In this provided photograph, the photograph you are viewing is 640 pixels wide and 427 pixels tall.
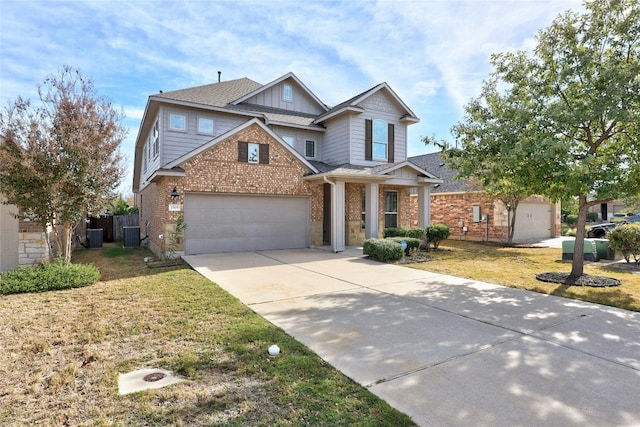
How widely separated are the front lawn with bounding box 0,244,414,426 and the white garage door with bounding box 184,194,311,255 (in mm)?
6015

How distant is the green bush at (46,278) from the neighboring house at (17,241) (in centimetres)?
172

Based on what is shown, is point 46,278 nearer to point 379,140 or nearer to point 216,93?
point 216,93

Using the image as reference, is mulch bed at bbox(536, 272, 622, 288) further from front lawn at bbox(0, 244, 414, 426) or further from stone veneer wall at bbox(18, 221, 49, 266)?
stone veneer wall at bbox(18, 221, 49, 266)

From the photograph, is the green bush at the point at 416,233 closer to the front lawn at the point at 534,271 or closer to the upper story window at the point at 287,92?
the front lawn at the point at 534,271

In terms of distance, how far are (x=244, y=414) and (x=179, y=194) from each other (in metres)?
10.1

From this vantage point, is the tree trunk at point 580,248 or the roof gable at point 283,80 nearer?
the tree trunk at point 580,248

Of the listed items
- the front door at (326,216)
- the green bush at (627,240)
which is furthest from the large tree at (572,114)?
the front door at (326,216)

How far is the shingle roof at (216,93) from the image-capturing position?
14148 mm

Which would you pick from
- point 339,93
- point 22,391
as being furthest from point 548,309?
point 339,93

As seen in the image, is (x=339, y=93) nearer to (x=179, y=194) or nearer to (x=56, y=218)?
(x=179, y=194)

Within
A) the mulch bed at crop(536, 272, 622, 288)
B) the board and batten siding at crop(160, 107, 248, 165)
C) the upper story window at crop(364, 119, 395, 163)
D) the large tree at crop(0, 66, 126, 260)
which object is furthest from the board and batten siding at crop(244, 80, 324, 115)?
the mulch bed at crop(536, 272, 622, 288)

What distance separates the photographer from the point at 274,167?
44.0 ft

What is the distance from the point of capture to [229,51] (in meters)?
10.8

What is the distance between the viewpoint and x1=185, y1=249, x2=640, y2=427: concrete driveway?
2.91 m
